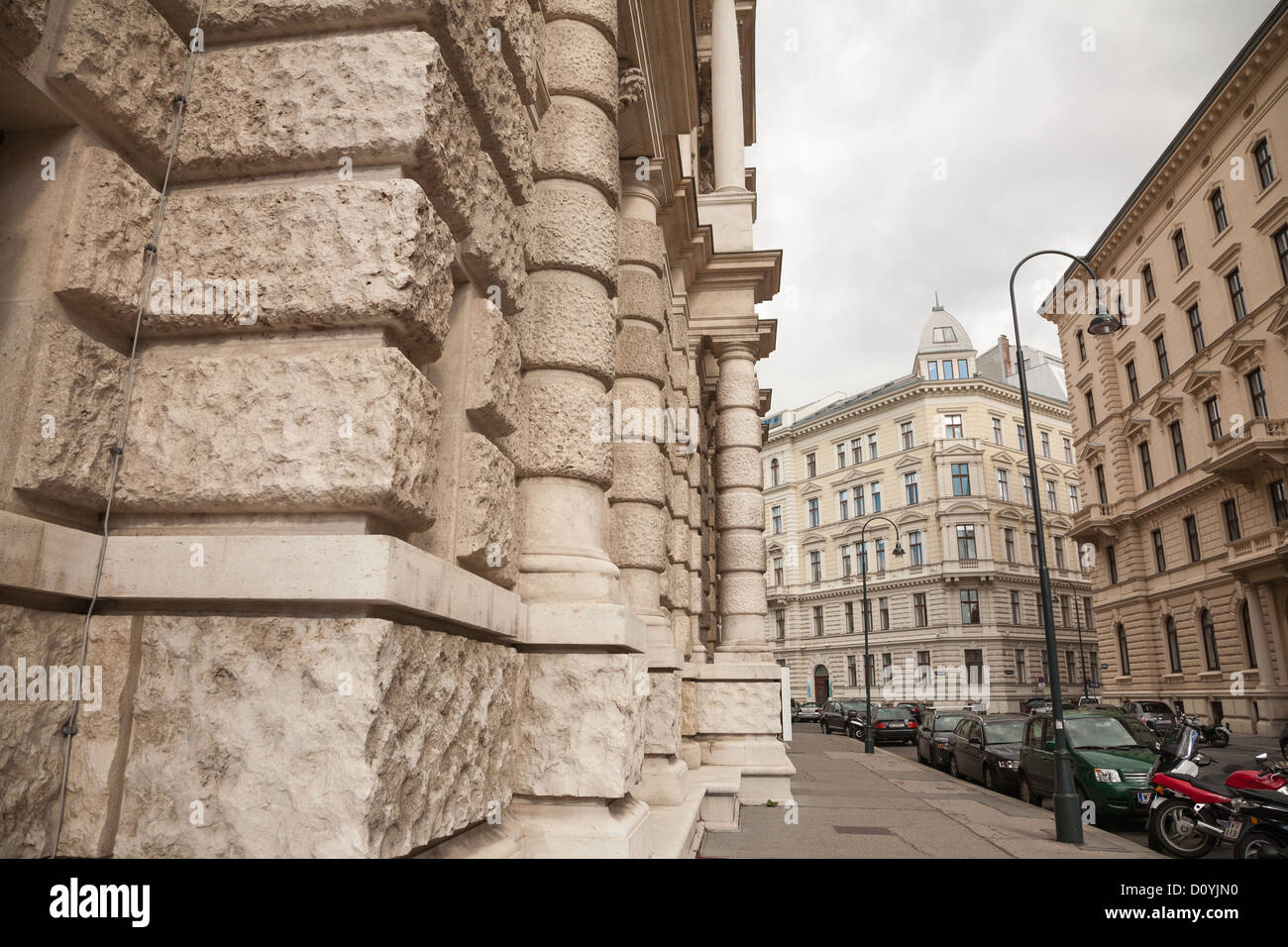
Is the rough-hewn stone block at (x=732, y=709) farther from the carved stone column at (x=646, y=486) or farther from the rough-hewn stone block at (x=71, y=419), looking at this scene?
the rough-hewn stone block at (x=71, y=419)

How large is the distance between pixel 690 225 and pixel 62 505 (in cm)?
969

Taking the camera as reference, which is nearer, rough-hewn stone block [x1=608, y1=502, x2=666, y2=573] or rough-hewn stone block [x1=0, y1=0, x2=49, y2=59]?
rough-hewn stone block [x1=0, y1=0, x2=49, y2=59]

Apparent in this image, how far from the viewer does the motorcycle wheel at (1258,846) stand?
780cm

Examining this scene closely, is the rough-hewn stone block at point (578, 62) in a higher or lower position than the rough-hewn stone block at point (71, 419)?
higher

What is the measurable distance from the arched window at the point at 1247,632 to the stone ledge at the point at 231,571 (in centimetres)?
3681

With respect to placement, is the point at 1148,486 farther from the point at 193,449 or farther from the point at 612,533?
the point at 193,449

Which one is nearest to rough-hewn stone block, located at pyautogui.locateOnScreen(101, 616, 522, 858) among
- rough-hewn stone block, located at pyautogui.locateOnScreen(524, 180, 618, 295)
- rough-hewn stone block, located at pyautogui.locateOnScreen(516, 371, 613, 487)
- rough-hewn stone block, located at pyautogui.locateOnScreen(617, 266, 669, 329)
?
rough-hewn stone block, located at pyautogui.locateOnScreen(516, 371, 613, 487)

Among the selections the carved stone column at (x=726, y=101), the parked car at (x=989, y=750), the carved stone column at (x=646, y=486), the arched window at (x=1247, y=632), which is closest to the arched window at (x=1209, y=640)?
the arched window at (x=1247, y=632)

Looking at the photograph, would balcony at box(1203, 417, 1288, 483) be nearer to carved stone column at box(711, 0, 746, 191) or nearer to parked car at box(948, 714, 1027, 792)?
parked car at box(948, 714, 1027, 792)

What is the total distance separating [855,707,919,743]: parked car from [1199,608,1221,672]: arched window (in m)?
12.2

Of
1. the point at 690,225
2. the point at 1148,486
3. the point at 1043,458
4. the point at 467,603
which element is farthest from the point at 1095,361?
the point at 467,603

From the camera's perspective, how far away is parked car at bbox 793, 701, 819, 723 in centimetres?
5041

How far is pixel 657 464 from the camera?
7.73m

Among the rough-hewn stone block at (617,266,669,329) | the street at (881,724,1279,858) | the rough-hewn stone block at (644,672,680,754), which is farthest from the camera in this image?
the street at (881,724,1279,858)
